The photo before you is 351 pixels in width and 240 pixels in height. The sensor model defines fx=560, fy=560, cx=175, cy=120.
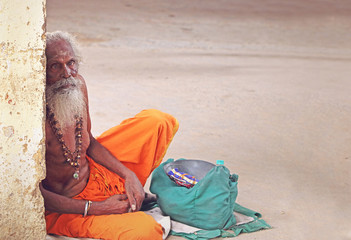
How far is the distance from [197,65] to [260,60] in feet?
4.80

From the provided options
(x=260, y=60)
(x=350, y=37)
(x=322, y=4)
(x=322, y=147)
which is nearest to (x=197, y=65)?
(x=260, y=60)

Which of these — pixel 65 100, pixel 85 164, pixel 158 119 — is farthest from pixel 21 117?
pixel 158 119

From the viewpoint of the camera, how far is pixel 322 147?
5312mm

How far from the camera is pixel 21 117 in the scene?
2697 mm

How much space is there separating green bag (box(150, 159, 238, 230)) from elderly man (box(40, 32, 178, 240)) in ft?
0.70

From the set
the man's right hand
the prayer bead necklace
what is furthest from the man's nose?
the man's right hand

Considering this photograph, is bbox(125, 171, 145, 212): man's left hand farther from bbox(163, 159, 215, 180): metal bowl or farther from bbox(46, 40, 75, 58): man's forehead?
bbox(46, 40, 75, 58): man's forehead

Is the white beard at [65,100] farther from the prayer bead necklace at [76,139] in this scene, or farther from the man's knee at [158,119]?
the man's knee at [158,119]

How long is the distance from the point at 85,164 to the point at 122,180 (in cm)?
26

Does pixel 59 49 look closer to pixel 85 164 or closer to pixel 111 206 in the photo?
pixel 85 164

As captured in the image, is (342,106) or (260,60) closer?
(342,106)

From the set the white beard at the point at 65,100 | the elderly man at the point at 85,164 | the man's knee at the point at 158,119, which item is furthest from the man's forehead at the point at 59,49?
the man's knee at the point at 158,119

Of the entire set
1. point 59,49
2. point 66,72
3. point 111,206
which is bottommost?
point 111,206

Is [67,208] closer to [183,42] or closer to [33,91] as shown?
[33,91]
